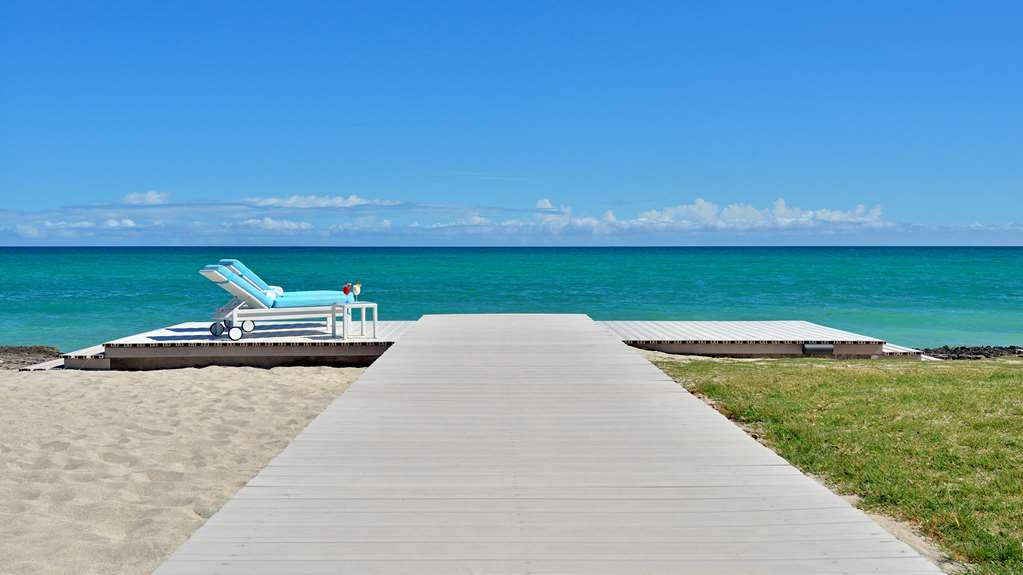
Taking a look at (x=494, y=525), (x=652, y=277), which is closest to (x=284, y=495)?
(x=494, y=525)

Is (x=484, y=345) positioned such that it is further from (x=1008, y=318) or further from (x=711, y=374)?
(x=1008, y=318)

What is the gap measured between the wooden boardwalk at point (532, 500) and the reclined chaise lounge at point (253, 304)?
20.7 feet

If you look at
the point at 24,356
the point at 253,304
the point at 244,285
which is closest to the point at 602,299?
the point at 24,356

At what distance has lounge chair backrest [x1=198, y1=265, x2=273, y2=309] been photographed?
469 inches

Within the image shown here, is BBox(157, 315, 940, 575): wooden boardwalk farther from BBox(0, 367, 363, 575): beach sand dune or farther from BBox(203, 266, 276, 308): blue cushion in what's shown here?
BBox(203, 266, 276, 308): blue cushion

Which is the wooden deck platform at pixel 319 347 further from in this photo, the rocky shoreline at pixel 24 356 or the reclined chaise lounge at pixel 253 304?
the rocky shoreline at pixel 24 356

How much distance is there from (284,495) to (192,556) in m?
0.77

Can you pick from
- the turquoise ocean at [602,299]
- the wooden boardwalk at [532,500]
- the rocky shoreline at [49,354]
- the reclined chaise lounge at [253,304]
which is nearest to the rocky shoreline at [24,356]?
the rocky shoreline at [49,354]

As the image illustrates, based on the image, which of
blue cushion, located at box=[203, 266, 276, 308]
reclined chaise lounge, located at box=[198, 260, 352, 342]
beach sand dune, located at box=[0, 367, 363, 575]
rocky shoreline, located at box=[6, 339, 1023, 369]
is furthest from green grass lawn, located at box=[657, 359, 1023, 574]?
blue cushion, located at box=[203, 266, 276, 308]

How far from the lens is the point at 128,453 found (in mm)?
6391

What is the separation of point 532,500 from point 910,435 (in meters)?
3.63

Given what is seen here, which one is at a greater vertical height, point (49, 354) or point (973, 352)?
point (973, 352)

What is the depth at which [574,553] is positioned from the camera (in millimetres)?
3170

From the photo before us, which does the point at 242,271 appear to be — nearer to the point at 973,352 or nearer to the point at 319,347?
the point at 319,347
